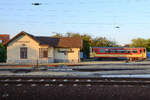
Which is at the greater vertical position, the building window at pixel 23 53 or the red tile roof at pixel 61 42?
the red tile roof at pixel 61 42

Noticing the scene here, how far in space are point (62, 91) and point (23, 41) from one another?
25.1 meters

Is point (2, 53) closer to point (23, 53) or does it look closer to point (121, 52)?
point (23, 53)

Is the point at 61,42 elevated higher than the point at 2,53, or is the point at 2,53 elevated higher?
the point at 61,42

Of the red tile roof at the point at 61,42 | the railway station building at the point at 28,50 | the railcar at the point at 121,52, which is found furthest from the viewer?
the railcar at the point at 121,52

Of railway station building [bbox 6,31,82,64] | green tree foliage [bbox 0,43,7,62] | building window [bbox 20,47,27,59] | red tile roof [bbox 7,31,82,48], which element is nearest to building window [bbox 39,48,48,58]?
railway station building [bbox 6,31,82,64]

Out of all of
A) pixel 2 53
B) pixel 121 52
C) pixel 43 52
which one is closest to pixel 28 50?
pixel 43 52

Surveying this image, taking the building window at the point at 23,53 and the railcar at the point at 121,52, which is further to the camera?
the railcar at the point at 121,52

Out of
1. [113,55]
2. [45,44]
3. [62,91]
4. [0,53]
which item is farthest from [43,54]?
[62,91]

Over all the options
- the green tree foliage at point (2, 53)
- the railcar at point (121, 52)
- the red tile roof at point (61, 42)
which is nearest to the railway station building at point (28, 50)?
the red tile roof at point (61, 42)

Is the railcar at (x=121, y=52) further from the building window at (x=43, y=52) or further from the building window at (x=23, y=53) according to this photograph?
the building window at (x=23, y=53)

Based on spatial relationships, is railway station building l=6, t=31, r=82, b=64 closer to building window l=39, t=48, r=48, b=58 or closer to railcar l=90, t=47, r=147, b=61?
building window l=39, t=48, r=48, b=58

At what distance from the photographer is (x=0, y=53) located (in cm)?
3491

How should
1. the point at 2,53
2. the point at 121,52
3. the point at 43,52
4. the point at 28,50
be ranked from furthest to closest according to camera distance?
the point at 121,52 → the point at 2,53 → the point at 43,52 → the point at 28,50

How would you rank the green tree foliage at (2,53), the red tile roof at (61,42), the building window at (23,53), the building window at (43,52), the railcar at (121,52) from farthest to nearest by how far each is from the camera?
the railcar at (121,52), the green tree foliage at (2,53), the red tile roof at (61,42), the building window at (43,52), the building window at (23,53)
